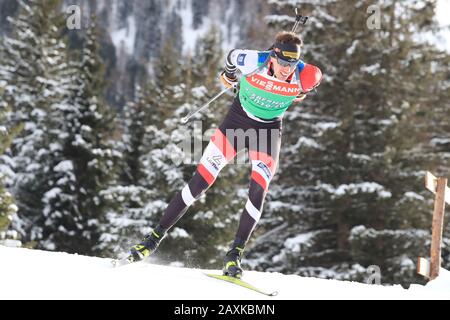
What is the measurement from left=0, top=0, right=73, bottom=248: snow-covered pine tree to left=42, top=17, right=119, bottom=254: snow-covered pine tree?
631 millimetres

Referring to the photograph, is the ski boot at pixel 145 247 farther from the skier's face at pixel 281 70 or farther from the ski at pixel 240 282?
the skier's face at pixel 281 70

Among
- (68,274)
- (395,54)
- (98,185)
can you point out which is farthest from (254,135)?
(98,185)

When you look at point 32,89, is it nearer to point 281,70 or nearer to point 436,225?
point 436,225

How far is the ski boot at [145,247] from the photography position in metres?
5.27

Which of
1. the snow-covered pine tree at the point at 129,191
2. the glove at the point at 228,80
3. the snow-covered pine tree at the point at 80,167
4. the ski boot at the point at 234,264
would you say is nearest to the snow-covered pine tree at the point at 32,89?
the snow-covered pine tree at the point at 80,167

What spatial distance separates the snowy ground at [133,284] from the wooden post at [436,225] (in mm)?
1463

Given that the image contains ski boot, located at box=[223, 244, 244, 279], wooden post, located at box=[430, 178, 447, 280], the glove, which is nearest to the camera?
ski boot, located at box=[223, 244, 244, 279]

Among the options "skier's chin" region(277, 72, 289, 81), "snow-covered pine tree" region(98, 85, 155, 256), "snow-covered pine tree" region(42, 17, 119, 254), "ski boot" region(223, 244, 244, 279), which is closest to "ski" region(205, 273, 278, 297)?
"ski boot" region(223, 244, 244, 279)

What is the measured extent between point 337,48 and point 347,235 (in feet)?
20.0

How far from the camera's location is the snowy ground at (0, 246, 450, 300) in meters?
3.96

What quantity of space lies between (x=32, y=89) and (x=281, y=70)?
2228 cm

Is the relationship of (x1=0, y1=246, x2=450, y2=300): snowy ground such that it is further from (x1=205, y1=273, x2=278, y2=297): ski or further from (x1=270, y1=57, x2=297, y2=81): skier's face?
(x1=270, y1=57, x2=297, y2=81): skier's face

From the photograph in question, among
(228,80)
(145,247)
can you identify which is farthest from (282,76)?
(145,247)

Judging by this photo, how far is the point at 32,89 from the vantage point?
25312mm
